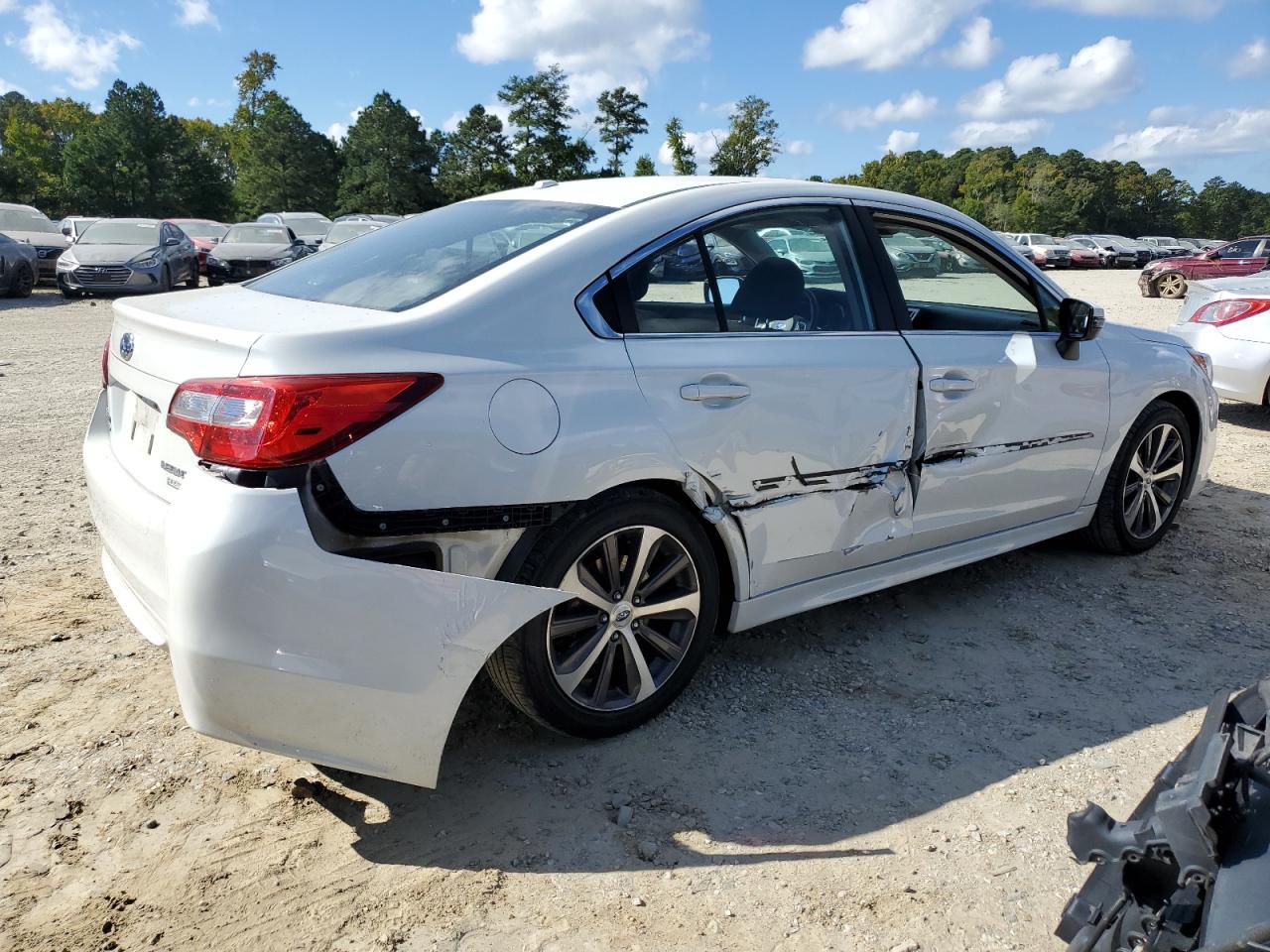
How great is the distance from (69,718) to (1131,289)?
32410 mm

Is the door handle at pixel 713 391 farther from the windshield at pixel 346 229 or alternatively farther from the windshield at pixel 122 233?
the windshield at pixel 122 233

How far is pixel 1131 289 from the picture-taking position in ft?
98.8

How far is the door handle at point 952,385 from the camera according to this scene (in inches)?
143

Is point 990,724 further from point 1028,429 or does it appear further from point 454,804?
point 454,804

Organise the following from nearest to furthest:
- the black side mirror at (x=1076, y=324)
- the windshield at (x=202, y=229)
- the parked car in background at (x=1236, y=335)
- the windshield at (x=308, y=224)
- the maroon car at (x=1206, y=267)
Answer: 1. the black side mirror at (x=1076, y=324)
2. the parked car in background at (x=1236, y=335)
3. the maroon car at (x=1206, y=267)
4. the windshield at (x=202, y=229)
5. the windshield at (x=308, y=224)

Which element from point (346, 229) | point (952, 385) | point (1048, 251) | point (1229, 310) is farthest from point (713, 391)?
point (1048, 251)

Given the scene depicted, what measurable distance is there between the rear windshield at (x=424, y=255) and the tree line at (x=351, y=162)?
156 feet

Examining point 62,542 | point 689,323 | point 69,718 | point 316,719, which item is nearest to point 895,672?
point 689,323

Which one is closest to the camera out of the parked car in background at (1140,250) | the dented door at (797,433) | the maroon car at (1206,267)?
the dented door at (797,433)

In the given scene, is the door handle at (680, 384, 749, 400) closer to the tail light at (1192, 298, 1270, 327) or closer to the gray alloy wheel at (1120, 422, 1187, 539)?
the gray alloy wheel at (1120, 422, 1187, 539)

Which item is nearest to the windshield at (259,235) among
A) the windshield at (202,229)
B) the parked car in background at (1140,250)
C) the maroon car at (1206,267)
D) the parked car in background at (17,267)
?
the windshield at (202,229)

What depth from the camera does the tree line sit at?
6047cm

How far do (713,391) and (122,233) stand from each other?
1994 cm

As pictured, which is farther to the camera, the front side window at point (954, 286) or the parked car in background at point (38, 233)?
the parked car in background at point (38, 233)
